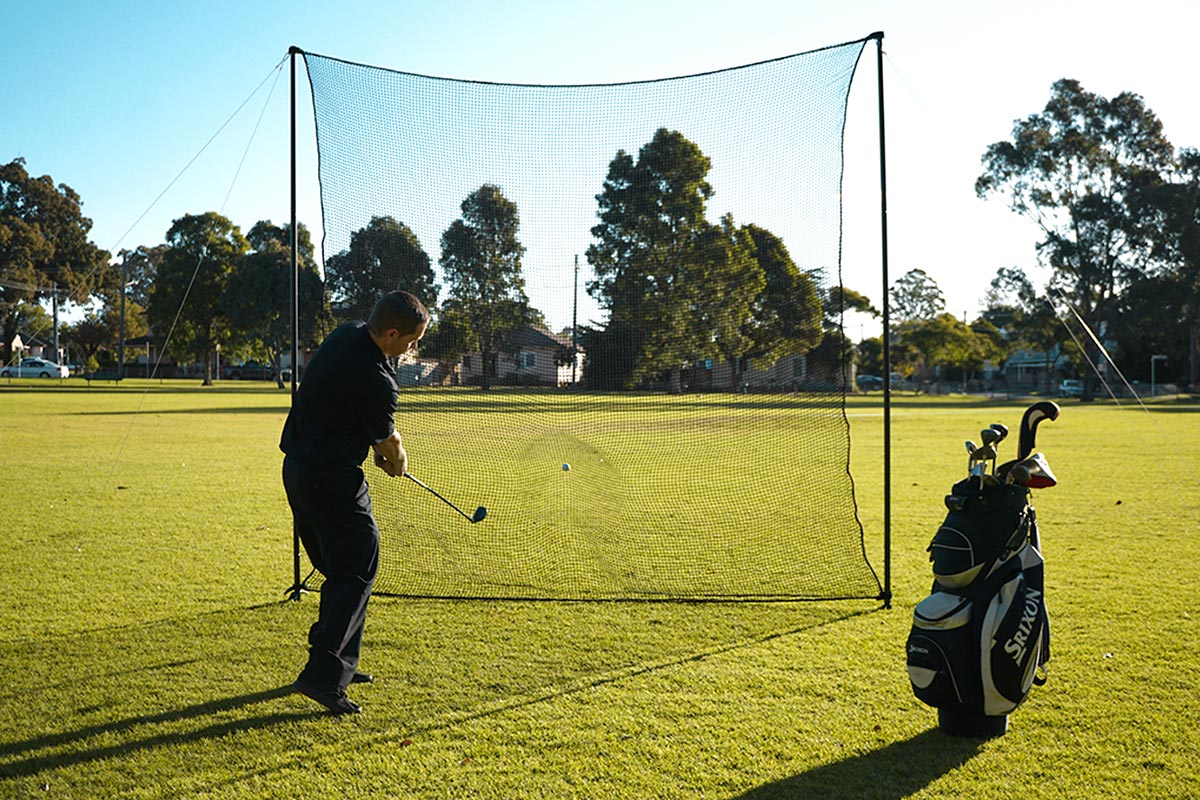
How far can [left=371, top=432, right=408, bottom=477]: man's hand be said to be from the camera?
4160 mm

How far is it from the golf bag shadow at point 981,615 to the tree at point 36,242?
6560cm

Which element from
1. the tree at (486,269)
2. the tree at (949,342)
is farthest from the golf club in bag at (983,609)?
the tree at (949,342)

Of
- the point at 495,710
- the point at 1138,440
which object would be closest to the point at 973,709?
the point at 495,710

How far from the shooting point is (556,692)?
4227 millimetres

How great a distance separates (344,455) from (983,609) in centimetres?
256

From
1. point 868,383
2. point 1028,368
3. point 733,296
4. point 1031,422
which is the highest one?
point 1028,368

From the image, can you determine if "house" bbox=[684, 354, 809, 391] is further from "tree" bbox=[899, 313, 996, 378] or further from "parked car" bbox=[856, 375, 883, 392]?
"parked car" bbox=[856, 375, 883, 392]

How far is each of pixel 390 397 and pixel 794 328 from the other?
2853 mm

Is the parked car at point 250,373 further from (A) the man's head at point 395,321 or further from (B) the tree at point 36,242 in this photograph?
(A) the man's head at point 395,321

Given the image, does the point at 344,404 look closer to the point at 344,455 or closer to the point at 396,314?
the point at 344,455

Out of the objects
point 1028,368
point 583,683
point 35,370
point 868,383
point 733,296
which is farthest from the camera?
point 1028,368

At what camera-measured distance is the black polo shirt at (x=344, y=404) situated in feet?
13.1

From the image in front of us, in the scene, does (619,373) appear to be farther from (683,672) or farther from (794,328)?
(683,672)

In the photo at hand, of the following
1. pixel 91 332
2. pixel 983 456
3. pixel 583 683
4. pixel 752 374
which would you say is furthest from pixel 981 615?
pixel 91 332
